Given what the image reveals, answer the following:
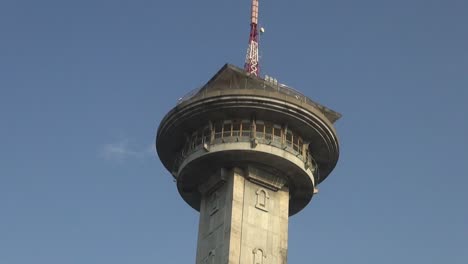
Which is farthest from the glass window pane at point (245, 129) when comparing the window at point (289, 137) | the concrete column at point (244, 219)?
the window at point (289, 137)

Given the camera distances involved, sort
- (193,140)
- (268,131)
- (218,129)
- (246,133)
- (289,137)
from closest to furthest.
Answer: (246,133), (268,131), (218,129), (289,137), (193,140)

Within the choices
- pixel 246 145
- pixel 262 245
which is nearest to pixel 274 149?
pixel 246 145

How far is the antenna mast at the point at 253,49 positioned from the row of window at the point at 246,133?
19.4 feet

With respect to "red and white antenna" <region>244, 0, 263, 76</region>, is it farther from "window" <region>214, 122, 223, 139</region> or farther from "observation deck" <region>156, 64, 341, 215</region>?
"window" <region>214, 122, 223, 139</region>

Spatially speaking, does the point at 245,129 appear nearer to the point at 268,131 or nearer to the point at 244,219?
the point at 268,131

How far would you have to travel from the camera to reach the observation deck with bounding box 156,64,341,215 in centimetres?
5694

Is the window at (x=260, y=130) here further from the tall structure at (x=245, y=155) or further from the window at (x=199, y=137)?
the window at (x=199, y=137)

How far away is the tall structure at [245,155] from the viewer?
56062 mm

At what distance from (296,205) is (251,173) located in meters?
6.37

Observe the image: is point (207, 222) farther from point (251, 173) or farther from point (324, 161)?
point (324, 161)

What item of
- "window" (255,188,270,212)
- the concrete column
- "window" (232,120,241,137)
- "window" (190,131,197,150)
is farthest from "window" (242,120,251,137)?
"window" (255,188,270,212)

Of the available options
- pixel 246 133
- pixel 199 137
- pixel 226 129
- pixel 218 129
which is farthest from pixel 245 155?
pixel 199 137

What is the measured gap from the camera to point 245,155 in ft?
187

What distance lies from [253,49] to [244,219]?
15.0 metres
